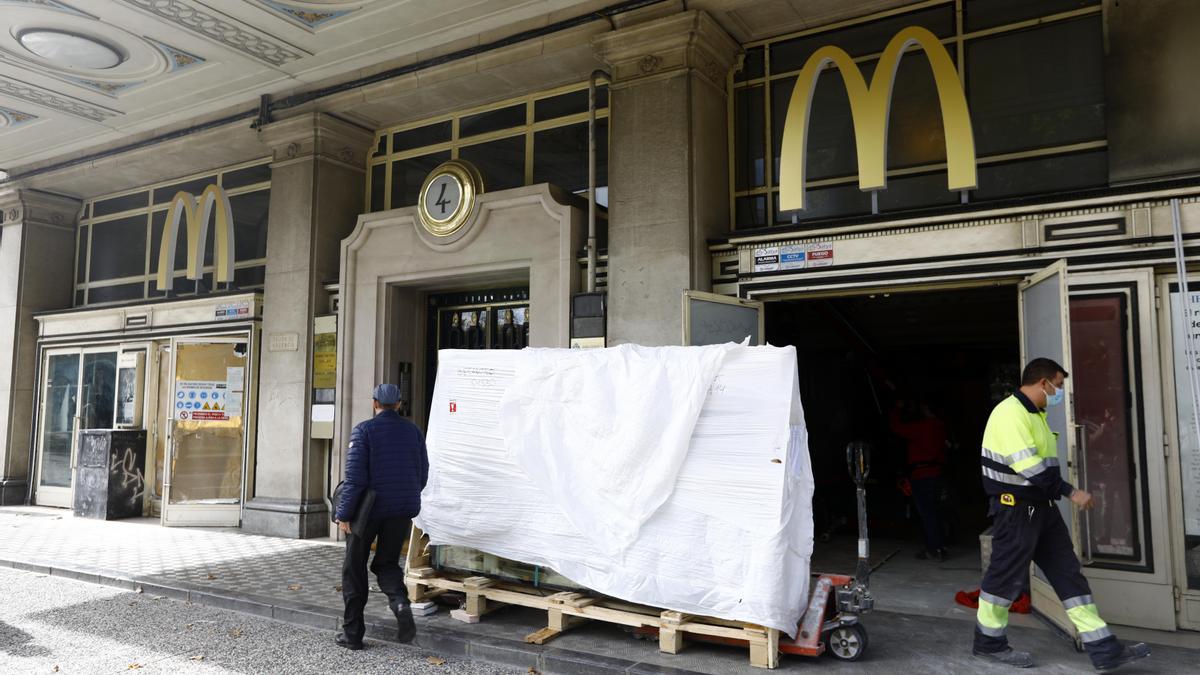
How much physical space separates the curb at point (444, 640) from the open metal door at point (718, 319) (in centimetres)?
301

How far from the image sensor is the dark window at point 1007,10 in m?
7.13

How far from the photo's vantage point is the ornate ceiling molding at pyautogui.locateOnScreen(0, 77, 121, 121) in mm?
10615

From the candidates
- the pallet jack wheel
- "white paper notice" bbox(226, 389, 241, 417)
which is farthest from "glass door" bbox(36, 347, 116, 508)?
the pallet jack wheel

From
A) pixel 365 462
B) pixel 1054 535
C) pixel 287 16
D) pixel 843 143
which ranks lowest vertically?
pixel 1054 535

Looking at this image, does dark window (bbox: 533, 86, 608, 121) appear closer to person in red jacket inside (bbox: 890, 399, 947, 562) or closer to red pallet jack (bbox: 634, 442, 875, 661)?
person in red jacket inside (bbox: 890, 399, 947, 562)

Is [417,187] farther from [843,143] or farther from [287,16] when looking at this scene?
[843,143]

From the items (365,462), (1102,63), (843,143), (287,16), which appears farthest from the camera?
(287,16)

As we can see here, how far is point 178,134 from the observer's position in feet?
39.4

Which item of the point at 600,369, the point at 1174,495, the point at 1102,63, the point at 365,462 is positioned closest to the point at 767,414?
the point at 600,369

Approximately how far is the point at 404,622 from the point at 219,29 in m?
7.11

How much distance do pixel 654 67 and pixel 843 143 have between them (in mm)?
2079

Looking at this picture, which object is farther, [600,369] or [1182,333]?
[1182,333]

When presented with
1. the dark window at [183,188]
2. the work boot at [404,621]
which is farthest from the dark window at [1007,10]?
the dark window at [183,188]

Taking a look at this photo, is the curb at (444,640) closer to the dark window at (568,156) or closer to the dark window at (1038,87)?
the dark window at (568,156)
